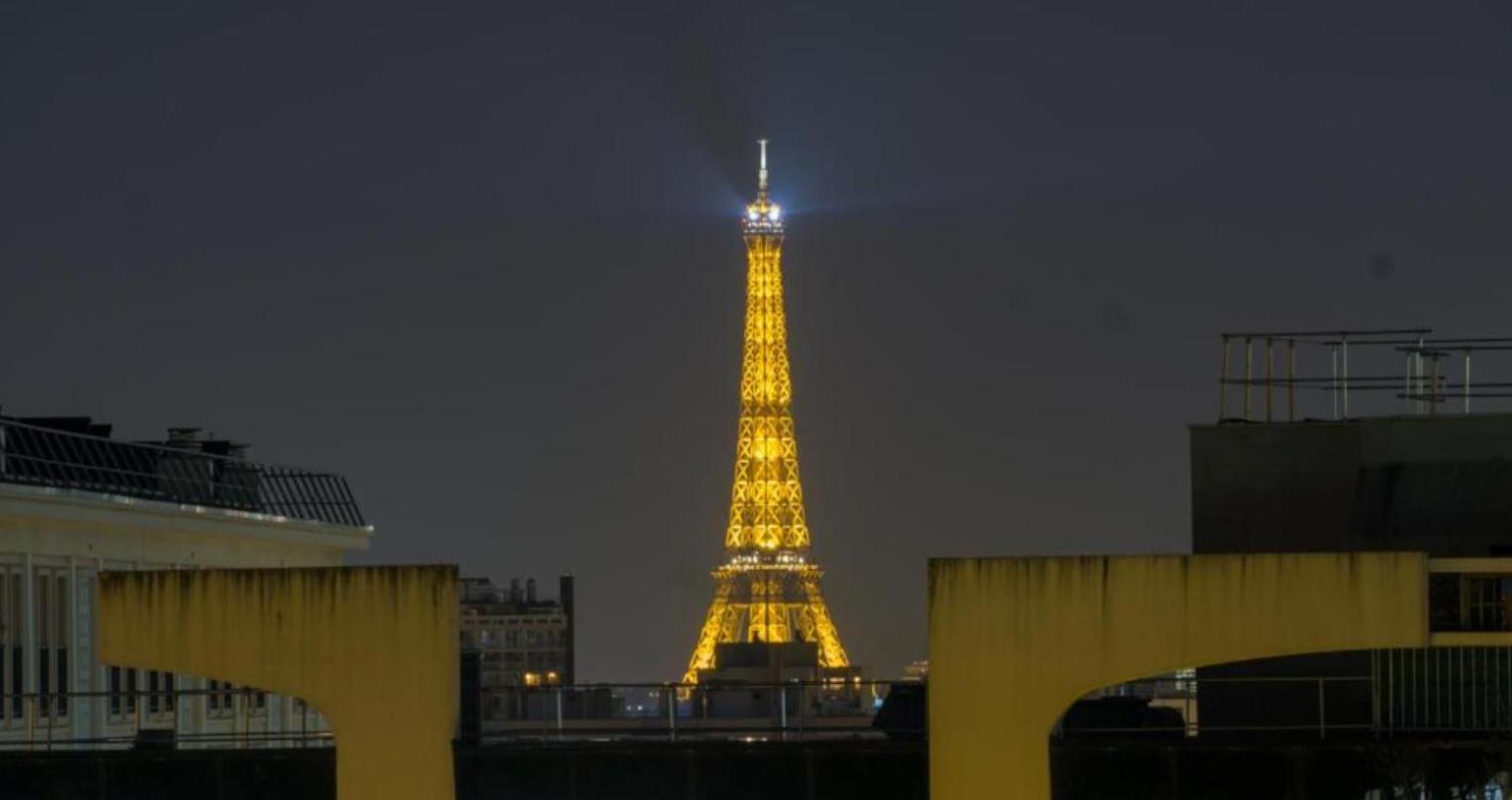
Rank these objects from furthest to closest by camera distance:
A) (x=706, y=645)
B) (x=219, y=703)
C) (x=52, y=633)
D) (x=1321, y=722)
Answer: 1. (x=706, y=645)
2. (x=219, y=703)
3. (x=52, y=633)
4. (x=1321, y=722)

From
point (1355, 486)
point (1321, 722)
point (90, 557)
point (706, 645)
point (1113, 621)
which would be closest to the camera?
point (1113, 621)

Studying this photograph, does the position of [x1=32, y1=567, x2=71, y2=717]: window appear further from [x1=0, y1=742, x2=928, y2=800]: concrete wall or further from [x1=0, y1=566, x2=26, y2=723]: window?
[x1=0, y1=742, x2=928, y2=800]: concrete wall

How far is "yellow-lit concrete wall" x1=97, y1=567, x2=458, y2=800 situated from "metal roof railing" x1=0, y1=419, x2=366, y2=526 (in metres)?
12.1

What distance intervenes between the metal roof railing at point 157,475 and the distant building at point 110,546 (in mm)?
44

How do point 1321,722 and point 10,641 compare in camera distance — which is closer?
point 1321,722

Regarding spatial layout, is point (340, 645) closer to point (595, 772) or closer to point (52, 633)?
point (595, 772)

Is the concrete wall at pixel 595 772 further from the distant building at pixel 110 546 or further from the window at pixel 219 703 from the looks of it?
the window at pixel 219 703

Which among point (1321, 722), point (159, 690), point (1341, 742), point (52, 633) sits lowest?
point (1341, 742)

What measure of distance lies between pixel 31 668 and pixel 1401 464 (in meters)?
22.5

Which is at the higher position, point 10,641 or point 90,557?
point 90,557

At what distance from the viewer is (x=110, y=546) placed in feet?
229

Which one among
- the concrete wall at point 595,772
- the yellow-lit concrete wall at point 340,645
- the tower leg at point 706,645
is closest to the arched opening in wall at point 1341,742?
the concrete wall at point 595,772

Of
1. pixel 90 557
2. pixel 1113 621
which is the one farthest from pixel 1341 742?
pixel 90 557

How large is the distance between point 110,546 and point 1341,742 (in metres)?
25.4
